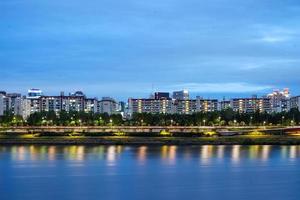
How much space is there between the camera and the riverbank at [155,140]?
192 feet

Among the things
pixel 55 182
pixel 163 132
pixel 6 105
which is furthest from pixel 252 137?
pixel 6 105

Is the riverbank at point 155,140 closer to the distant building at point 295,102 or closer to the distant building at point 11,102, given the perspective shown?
the distant building at point 11,102

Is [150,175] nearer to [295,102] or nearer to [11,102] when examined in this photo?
[11,102]

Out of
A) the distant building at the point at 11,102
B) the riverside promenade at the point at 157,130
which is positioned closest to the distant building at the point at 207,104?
the distant building at the point at 11,102

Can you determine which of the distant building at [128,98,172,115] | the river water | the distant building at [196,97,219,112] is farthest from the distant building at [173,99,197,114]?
the river water

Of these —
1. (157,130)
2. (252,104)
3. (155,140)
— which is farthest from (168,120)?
(252,104)

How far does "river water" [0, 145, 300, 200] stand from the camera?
27.7 m

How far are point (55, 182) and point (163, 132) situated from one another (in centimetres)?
3641

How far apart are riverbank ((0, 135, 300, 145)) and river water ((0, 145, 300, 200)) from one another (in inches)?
443

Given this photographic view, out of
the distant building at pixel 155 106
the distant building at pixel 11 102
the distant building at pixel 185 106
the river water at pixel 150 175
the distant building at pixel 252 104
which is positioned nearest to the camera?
the river water at pixel 150 175

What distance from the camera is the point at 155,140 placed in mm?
60875

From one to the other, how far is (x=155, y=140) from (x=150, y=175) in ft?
88.8

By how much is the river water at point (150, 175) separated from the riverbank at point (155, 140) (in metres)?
11.2

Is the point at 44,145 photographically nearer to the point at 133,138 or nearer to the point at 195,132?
the point at 133,138
